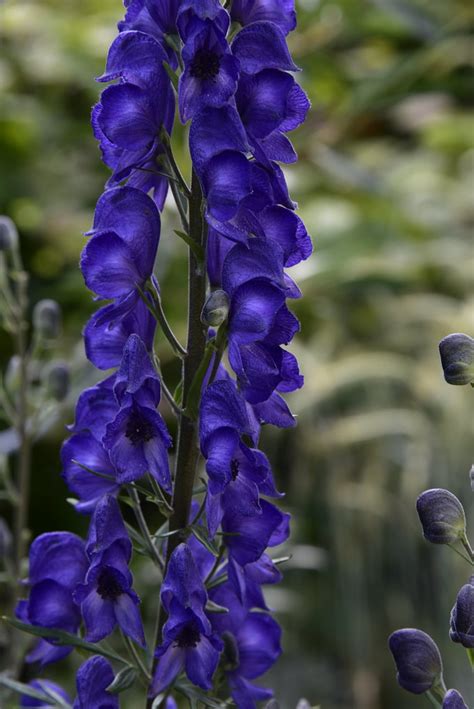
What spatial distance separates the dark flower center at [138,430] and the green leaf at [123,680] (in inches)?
6.1

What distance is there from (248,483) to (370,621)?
6.25 ft

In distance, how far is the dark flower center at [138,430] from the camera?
1.92 ft

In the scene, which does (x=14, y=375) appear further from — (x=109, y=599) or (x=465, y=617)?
(x=465, y=617)

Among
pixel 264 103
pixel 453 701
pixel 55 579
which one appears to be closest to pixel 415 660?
pixel 453 701

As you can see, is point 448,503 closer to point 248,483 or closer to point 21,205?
→ point 248,483

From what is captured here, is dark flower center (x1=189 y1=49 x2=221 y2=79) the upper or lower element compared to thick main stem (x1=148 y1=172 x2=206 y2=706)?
upper

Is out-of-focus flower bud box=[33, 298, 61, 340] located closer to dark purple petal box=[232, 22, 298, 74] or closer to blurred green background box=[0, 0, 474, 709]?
dark purple petal box=[232, 22, 298, 74]

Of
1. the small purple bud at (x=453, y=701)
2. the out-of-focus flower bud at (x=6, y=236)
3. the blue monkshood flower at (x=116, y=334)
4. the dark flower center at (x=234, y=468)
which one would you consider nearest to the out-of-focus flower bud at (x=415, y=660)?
the small purple bud at (x=453, y=701)

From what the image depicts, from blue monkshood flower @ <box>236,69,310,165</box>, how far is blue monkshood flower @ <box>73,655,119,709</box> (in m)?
0.34

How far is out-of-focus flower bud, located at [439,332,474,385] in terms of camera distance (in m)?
0.60

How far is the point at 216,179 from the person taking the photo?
1.85 ft

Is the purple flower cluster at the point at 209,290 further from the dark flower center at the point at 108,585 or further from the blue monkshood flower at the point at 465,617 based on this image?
the blue monkshood flower at the point at 465,617

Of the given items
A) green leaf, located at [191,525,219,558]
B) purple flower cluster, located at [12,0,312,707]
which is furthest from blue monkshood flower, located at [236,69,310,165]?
green leaf, located at [191,525,219,558]

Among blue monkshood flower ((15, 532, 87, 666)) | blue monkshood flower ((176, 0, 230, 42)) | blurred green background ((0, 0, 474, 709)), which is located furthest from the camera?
blurred green background ((0, 0, 474, 709))
